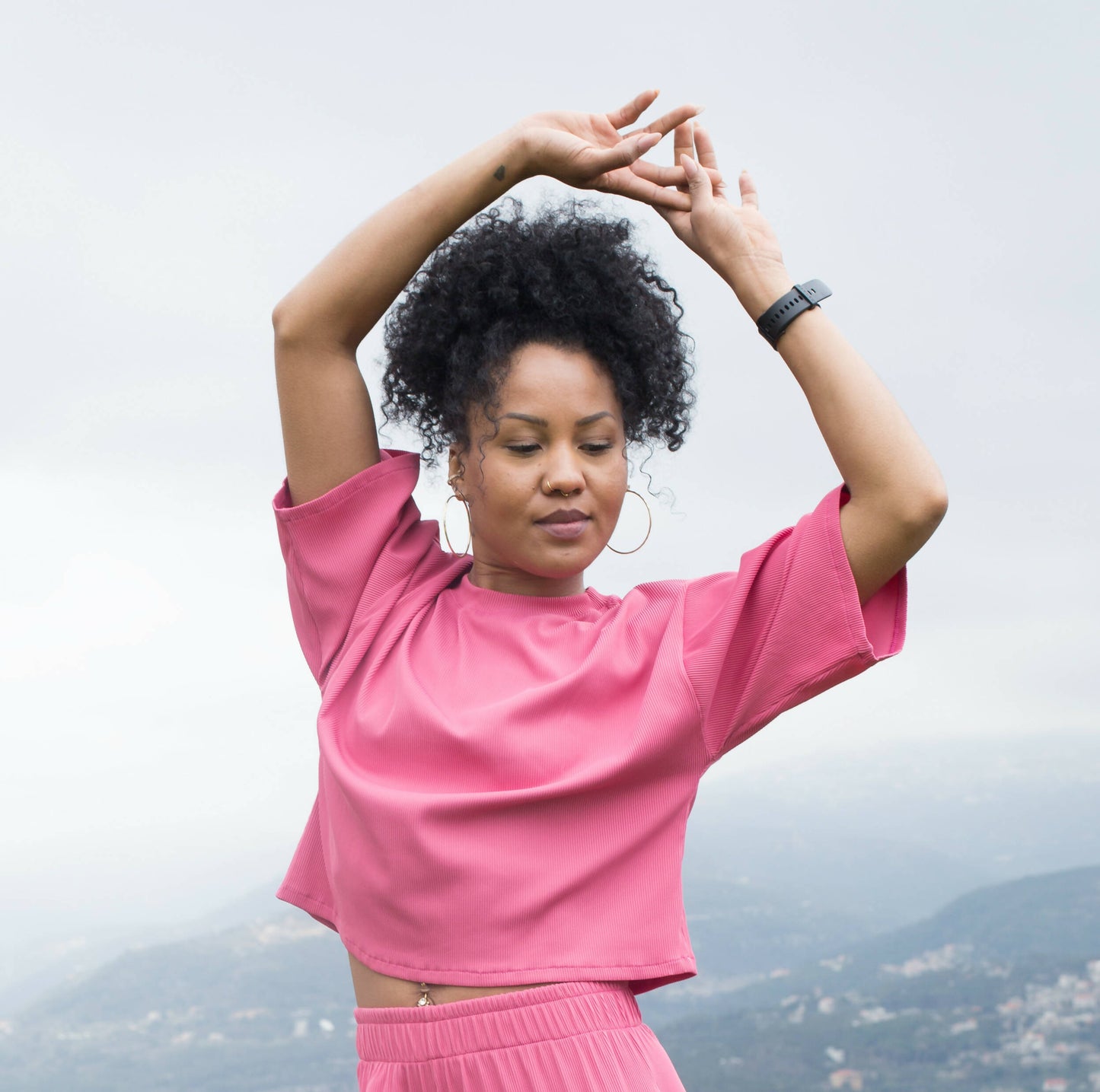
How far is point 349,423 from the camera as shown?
2.36 m

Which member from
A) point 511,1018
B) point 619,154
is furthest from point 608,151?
point 511,1018

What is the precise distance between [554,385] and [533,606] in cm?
41

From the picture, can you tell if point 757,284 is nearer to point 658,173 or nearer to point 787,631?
point 658,173

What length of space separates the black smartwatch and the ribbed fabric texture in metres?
1.12

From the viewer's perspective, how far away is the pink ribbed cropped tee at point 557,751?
2.03 meters

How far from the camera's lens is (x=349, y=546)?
2.36 metres

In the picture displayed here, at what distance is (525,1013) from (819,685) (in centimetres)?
70

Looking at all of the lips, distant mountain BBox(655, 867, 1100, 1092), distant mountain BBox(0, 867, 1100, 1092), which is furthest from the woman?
distant mountain BBox(0, 867, 1100, 1092)

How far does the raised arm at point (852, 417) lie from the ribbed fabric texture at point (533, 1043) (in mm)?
789

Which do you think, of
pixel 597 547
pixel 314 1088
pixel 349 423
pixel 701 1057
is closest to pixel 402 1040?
pixel 597 547

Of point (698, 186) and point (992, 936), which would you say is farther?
point (992, 936)

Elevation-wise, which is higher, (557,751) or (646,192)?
(646,192)

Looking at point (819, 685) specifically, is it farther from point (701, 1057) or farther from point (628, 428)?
point (701, 1057)

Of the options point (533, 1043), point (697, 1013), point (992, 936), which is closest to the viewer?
point (533, 1043)
